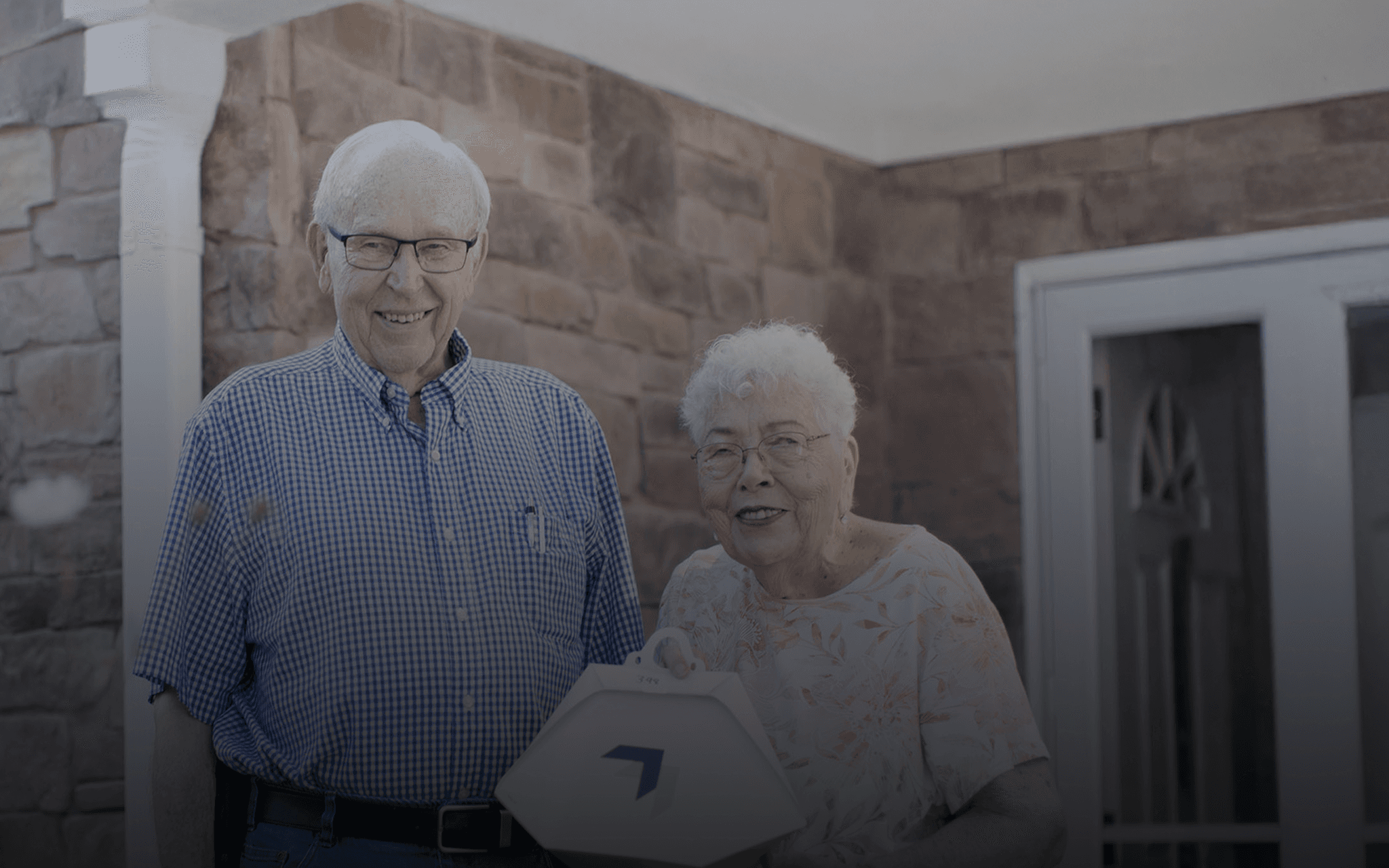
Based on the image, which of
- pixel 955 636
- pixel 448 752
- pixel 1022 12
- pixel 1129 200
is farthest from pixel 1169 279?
pixel 448 752

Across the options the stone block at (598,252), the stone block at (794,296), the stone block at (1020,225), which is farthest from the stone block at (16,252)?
the stone block at (1020,225)

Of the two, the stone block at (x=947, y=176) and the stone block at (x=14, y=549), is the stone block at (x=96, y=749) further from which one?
the stone block at (x=947, y=176)

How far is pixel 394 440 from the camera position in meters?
1.75

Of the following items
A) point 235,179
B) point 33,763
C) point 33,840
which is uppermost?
point 235,179

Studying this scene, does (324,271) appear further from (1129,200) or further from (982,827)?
(1129,200)

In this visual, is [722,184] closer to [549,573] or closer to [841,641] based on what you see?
[549,573]

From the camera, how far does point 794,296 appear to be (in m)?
3.74

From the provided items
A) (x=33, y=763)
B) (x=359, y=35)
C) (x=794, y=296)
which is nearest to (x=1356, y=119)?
(x=794, y=296)

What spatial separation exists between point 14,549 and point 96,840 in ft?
1.86

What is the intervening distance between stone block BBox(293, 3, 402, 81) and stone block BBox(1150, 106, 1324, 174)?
215cm

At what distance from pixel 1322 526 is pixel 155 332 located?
286 centimetres

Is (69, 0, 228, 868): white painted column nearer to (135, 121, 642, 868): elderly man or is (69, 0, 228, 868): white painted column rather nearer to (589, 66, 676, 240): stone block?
(135, 121, 642, 868): elderly man

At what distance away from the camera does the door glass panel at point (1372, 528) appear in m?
3.37

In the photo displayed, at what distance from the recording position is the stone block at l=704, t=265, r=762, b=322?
3502 mm
